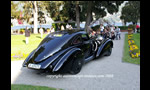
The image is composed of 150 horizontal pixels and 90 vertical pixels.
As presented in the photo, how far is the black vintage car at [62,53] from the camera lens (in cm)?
487

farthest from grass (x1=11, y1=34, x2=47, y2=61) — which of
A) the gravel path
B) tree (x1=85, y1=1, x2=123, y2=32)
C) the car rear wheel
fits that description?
tree (x1=85, y1=1, x2=123, y2=32)

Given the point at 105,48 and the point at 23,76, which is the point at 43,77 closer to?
the point at 23,76

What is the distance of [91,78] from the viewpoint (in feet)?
16.7

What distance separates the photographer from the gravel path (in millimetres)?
4449

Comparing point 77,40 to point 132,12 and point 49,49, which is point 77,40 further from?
point 132,12

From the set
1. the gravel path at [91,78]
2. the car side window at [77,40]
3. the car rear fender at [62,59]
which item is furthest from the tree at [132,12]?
the car rear fender at [62,59]

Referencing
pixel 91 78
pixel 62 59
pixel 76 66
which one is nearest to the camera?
pixel 62 59

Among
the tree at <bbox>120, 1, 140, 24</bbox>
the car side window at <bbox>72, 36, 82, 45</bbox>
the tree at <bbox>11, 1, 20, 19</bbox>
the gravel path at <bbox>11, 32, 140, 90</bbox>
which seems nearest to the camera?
the gravel path at <bbox>11, 32, 140, 90</bbox>

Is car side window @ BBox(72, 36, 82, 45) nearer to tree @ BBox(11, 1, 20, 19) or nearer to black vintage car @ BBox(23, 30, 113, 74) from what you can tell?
black vintage car @ BBox(23, 30, 113, 74)

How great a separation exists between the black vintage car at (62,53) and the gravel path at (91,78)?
396mm

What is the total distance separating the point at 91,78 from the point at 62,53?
1347 millimetres

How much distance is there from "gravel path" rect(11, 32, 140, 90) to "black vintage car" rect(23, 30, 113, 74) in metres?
0.40

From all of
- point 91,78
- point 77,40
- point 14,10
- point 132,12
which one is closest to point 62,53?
point 77,40
